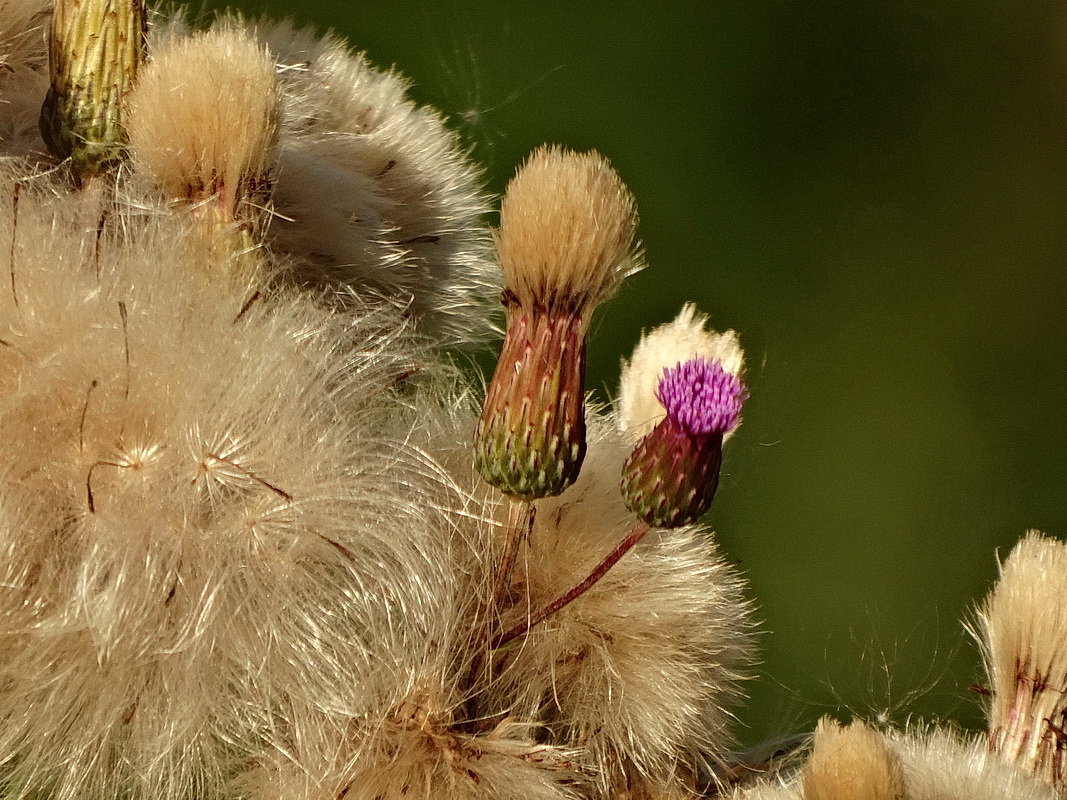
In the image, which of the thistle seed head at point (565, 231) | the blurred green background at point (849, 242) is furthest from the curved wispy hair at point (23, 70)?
the blurred green background at point (849, 242)

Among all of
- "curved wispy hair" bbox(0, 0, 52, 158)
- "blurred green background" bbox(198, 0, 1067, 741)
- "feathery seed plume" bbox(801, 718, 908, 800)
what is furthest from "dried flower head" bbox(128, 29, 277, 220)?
"blurred green background" bbox(198, 0, 1067, 741)

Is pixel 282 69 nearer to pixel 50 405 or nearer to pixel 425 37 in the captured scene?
pixel 50 405

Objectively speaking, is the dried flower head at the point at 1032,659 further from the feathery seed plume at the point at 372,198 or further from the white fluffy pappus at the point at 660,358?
the feathery seed plume at the point at 372,198

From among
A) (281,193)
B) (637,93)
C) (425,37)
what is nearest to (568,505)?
(281,193)

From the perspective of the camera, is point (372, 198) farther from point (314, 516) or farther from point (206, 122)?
point (314, 516)

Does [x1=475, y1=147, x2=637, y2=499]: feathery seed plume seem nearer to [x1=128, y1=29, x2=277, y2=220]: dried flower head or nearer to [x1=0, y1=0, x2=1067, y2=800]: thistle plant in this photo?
[x1=0, y1=0, x2=1067, y2=800]: thistle plant

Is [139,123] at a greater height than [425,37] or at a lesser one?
greater

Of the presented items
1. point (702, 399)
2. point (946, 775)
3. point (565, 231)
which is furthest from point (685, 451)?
point (946, 775)
